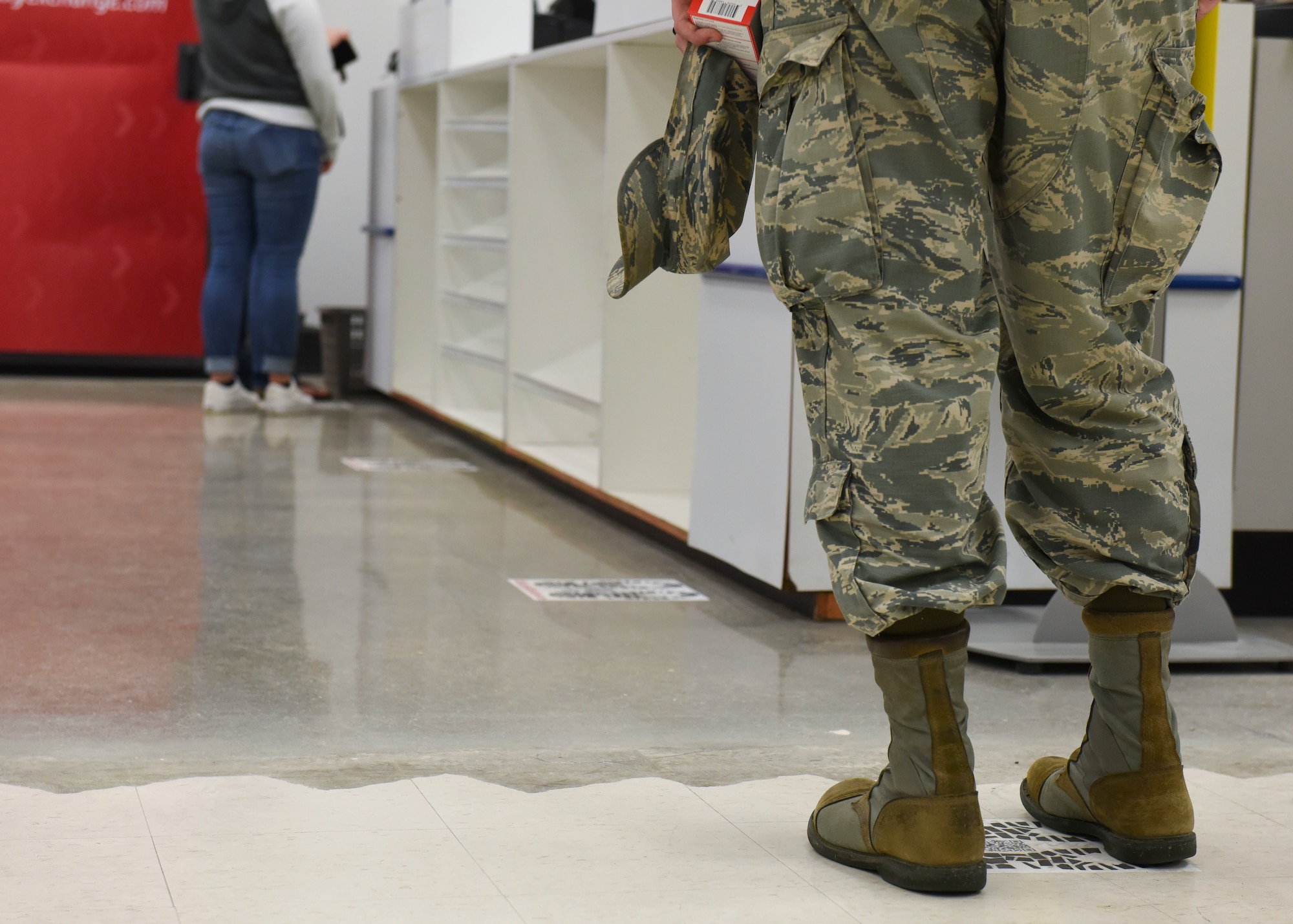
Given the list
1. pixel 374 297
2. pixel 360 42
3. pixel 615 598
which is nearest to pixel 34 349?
pixel 374 297

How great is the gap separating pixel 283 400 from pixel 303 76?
111 cm

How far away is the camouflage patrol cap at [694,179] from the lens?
1465 mm

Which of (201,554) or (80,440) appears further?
(80,440)

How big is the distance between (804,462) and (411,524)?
116cm

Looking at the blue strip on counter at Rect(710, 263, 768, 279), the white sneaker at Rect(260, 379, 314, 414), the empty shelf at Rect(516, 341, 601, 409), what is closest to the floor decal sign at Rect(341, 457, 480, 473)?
the empty shelf at Rect(516, 341, 601, 409)

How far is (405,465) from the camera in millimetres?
4340

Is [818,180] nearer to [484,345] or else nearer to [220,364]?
[484,345]

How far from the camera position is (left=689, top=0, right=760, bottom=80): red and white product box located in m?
1.42

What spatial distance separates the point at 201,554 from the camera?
2.95 metres

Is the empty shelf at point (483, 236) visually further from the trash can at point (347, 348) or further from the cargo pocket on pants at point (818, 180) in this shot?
the cargo pocket on pants at point (818, 180)

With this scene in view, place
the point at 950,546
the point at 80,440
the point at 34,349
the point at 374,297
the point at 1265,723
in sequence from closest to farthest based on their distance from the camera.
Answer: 1. the point at 950,546
2. the point at 1265,723
3. the point at 80,440
4. the point at 374,297
5. the point at 34,349

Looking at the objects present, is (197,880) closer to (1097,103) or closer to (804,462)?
(1097,103)

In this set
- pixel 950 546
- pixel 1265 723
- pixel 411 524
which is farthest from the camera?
pixel 411 524

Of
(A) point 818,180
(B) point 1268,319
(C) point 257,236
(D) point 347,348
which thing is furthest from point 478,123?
(A) point 818,180
